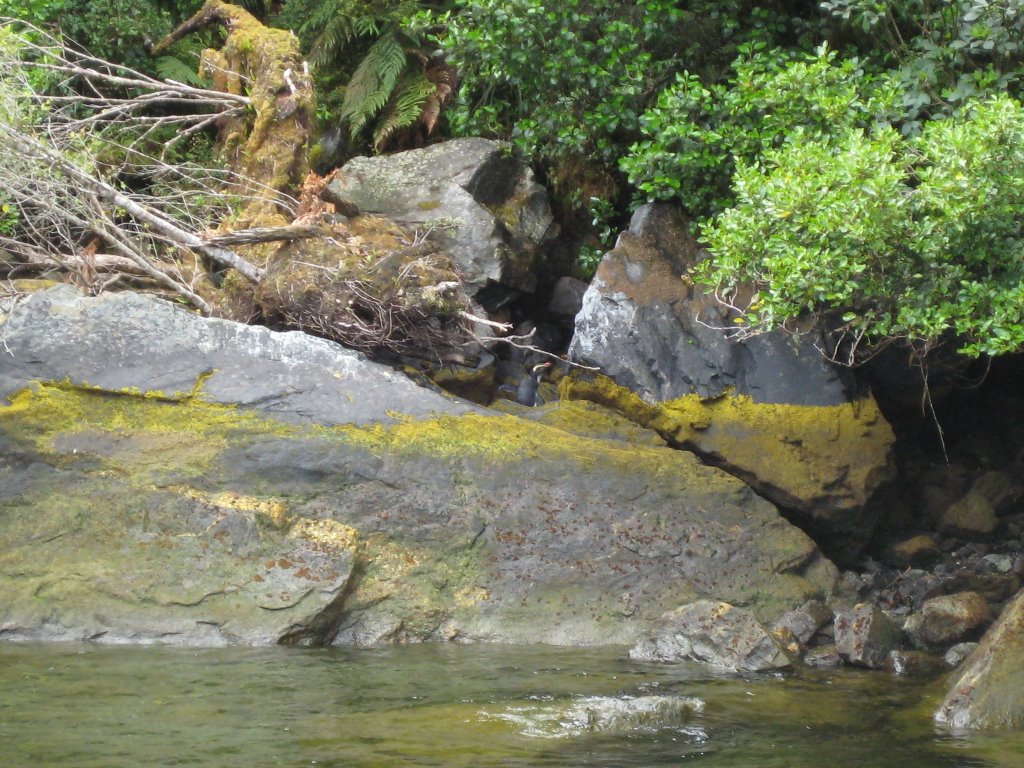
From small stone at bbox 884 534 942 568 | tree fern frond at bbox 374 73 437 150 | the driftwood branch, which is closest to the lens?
small stone at bbox 884 534 942 568

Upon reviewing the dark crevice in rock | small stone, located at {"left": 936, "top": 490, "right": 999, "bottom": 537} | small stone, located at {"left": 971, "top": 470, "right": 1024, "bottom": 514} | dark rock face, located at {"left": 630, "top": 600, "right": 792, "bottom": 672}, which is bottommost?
the dark crevice in rock

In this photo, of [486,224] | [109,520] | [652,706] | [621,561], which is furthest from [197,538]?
[486,224]

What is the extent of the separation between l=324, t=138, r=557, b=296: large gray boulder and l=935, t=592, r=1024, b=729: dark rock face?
504cm

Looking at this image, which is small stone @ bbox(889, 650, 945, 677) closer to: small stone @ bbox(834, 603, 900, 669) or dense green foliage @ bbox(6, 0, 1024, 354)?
small stone @ bbox(834, 603, 900, 669)

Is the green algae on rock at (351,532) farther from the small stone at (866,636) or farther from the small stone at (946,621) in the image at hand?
the small stone at (946,621)

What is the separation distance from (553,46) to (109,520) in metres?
5.05

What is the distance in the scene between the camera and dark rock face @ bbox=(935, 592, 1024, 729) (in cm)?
486

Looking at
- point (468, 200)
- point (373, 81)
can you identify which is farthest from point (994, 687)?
point (373, 81)

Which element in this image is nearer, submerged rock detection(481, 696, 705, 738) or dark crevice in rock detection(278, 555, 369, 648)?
submerged rock detection(481, 696, 705, 738)

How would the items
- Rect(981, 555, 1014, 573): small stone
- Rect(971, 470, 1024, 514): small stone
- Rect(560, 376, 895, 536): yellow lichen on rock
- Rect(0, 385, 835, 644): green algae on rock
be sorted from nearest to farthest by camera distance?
Rect(0, 385, 835, 644): green algae on rock
Rect(560, 376, 895, 536): yellow lichen on rock
Rect(981, 555, 1014, 573): small stone
Rect(971, 470, 1024, 514): small stone

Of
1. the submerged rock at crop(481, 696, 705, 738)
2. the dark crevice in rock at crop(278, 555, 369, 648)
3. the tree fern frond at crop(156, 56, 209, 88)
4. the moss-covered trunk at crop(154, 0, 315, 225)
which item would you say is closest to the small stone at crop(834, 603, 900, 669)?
the submerged rock at crop(481, 696, 705, 738)

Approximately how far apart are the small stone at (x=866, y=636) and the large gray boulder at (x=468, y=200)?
13.7 ft

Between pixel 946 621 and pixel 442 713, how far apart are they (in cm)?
332

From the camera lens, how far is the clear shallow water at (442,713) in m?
4.20
